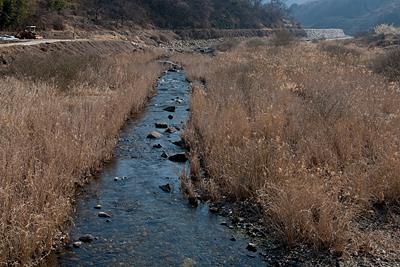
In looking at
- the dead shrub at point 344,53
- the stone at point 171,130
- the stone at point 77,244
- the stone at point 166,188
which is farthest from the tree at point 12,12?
the stone at point 77,244

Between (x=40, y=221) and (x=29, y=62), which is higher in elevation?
(x=29, y=62)

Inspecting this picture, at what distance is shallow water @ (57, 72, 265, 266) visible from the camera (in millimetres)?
6523

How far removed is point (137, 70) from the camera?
24.3 m

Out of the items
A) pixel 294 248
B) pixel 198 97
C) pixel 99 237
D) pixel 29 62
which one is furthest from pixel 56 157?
pixel 29 62

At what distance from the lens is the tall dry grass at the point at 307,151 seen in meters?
6.80

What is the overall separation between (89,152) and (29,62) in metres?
9.04

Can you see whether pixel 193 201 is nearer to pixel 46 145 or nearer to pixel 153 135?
pixel 46 145

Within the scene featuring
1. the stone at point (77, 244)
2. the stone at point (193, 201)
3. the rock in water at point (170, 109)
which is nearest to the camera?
the stone at point (77, 244)

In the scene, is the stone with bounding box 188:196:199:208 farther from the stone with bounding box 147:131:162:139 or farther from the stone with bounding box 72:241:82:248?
the stone with bounding box 147:131:162:139

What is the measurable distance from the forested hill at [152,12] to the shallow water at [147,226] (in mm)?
38247

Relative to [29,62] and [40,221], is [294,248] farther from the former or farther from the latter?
[29,62]

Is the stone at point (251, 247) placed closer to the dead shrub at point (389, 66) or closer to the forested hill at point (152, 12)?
the dead shrub at point (389, 66)

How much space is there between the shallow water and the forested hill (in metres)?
38.2

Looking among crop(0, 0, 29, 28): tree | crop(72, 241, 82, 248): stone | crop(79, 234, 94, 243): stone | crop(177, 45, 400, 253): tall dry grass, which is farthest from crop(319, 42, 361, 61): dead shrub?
crop(0, 0, 29, 28): tree
